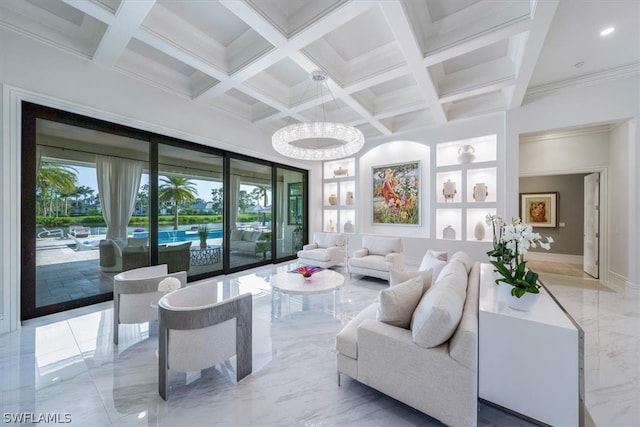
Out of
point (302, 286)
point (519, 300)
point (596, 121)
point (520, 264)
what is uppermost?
point (596, 121)

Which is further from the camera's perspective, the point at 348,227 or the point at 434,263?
the point at 348,227

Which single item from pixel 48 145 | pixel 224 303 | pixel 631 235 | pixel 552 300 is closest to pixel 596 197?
pixel 631 235

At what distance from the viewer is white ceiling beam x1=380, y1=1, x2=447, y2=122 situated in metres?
2.39

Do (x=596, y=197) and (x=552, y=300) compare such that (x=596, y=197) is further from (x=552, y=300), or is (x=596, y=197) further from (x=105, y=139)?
(x=105, y=139)

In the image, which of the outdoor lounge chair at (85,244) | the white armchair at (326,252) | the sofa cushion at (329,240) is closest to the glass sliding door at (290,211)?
the white armchair at (326,252)

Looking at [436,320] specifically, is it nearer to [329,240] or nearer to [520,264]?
[520,264]

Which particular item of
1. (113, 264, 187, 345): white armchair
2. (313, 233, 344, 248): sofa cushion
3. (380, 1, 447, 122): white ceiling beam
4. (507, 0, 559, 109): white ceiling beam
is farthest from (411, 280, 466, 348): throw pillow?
(313, 233, 344, 248): sofa cushion

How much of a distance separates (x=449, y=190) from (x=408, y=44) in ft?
12.8

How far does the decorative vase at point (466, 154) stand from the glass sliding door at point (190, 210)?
543cm

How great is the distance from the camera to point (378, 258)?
471cm

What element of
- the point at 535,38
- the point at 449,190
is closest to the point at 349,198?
the point at 449,190

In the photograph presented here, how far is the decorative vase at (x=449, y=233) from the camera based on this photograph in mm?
5691

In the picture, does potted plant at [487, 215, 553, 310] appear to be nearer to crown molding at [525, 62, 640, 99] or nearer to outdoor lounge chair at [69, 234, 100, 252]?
crown molding at [525, 62, 640, 99]

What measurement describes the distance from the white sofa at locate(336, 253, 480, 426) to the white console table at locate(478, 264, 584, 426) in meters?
0.20
